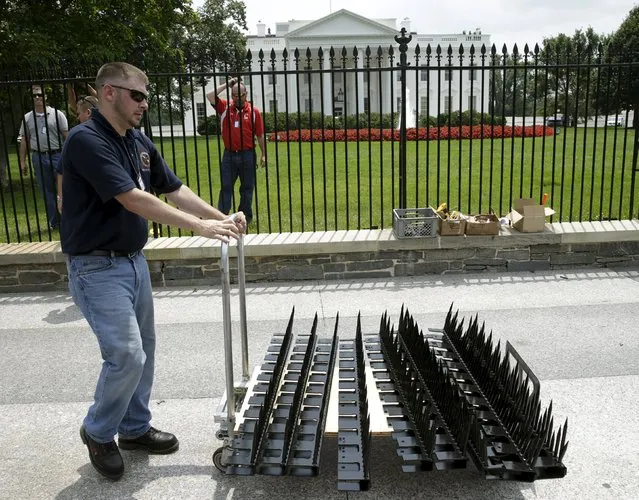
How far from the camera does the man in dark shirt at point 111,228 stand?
2.90 metres

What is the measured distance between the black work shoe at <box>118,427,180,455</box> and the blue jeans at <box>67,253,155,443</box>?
0.30 meters

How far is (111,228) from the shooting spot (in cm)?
305

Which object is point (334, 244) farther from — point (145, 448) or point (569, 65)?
point (145, 448)

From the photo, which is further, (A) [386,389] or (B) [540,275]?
(B) [540,275]

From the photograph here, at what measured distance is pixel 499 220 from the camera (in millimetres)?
7152

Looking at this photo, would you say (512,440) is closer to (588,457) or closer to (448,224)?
(588,457)

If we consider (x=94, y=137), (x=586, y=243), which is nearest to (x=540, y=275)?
(x=586, y=243)

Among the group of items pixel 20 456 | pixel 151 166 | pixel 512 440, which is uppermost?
pixel 151 166

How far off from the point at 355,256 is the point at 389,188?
5.75m

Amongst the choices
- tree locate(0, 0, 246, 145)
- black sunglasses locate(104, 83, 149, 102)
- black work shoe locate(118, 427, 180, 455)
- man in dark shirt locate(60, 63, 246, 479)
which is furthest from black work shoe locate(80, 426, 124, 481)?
tree locate(0, 0, 246, 145)

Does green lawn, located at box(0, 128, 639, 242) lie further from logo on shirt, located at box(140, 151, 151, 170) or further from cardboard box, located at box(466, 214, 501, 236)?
logo on shirt, located at box(140, 151, 151, 170)

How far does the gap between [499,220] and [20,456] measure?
17.6 ft

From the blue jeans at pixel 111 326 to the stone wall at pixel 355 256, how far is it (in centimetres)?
359

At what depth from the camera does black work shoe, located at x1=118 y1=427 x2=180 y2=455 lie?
3461mm
